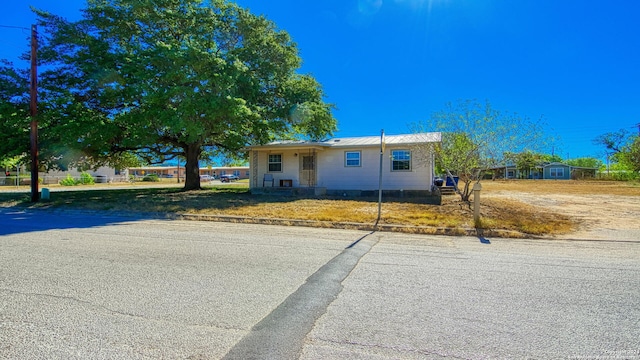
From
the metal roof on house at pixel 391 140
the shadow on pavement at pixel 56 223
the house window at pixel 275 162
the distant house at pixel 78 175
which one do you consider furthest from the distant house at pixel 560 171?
the distant house at pixel 78 175

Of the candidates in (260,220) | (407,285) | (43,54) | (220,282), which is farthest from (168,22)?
(407,285)

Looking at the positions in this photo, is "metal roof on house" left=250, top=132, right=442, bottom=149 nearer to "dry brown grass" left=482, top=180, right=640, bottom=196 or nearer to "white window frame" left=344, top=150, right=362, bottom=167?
"white window frame" left=344, top=150, right=362, bottom=167

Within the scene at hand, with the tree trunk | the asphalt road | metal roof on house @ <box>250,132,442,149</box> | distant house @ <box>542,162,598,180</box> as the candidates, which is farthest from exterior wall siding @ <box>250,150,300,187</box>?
distant house @ <box>542,162,598,180</box>

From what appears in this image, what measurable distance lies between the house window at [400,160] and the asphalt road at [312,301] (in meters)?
11.2

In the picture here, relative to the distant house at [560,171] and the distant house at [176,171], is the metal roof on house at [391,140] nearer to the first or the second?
the distant house at [560,171]

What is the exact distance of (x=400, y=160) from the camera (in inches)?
698

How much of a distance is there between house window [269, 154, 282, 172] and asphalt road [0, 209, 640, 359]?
43.6ft

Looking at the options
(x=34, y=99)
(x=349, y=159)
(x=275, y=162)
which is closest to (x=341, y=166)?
(x=349, y=159)

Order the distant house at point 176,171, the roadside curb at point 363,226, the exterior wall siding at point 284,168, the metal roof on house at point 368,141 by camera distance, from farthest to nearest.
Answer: the distant house at point 176,171 < the exterior wall siding at point 284,168 < the metal roof on house at point 368,141 < the roadside curb at point 363,226

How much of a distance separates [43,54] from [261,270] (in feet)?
59.6

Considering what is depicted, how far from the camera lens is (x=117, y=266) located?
486 centimetres

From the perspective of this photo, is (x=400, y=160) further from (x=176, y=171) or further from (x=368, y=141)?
(x=176, y=171)

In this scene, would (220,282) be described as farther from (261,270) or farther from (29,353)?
(29,353)

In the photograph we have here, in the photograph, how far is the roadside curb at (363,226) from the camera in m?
8.05
